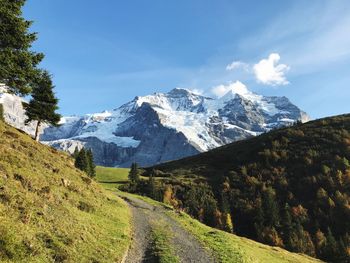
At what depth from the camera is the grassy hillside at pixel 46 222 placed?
1869 centimetres

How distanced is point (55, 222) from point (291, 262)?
3493cm

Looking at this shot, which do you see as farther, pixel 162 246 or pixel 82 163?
pixel 82 163

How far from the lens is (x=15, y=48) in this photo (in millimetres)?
41188

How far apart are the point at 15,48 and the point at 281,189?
12678cm

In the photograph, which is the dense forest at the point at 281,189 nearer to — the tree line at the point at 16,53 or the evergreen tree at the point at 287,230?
the evergreen tree at the point at 287,230

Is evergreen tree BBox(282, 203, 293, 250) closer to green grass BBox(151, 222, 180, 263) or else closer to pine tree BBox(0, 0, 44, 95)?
green grass BBox(151, 222, 180, 263)

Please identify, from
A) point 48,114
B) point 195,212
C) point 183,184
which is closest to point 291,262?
point 48,114

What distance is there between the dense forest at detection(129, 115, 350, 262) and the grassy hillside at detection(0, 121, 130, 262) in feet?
258

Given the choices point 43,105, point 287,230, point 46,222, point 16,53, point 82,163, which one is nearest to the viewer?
point 46,222

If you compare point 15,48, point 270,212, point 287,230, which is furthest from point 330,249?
point 15,48

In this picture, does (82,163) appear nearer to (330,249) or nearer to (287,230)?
(287,230)

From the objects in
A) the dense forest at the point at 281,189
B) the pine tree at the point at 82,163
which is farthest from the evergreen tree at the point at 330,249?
the pine tree at the point at 82,163

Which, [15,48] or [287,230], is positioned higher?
[15,48]

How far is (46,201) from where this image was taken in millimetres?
27531
